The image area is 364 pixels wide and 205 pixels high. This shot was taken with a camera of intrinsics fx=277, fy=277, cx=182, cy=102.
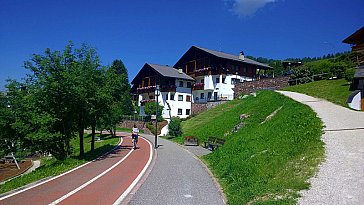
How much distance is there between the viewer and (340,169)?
7.50 meters

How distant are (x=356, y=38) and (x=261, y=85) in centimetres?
1309

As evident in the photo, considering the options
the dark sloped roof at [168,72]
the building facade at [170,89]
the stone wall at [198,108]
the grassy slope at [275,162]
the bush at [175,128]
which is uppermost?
the dark sloped roof at [168,72]

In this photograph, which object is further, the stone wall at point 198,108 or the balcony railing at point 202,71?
the balcony railing at point 202,71

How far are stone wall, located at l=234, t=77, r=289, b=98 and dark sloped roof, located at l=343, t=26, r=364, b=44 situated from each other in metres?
8.57

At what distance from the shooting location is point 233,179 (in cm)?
940

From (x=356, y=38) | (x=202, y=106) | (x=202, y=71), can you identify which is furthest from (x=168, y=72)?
(x=356, y=38)

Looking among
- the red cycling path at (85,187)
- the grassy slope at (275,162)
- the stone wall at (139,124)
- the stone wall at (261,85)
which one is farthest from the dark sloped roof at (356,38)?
the red cycling path at (85,187)

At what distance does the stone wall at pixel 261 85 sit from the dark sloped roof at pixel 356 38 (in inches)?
337

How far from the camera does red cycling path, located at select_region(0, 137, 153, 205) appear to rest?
769cm

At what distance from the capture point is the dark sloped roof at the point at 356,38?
Result: 1294 inches

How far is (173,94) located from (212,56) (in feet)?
31.7

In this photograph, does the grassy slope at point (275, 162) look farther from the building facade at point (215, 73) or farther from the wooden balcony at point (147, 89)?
the wooden balcony at point (147, 89)

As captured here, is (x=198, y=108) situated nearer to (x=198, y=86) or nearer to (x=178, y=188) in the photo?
(x=198, y=86)

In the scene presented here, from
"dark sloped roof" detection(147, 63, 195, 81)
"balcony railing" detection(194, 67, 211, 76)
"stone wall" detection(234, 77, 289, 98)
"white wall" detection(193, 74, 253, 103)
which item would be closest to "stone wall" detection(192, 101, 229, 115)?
"white wall" detection(193, 74, 253, 103)
